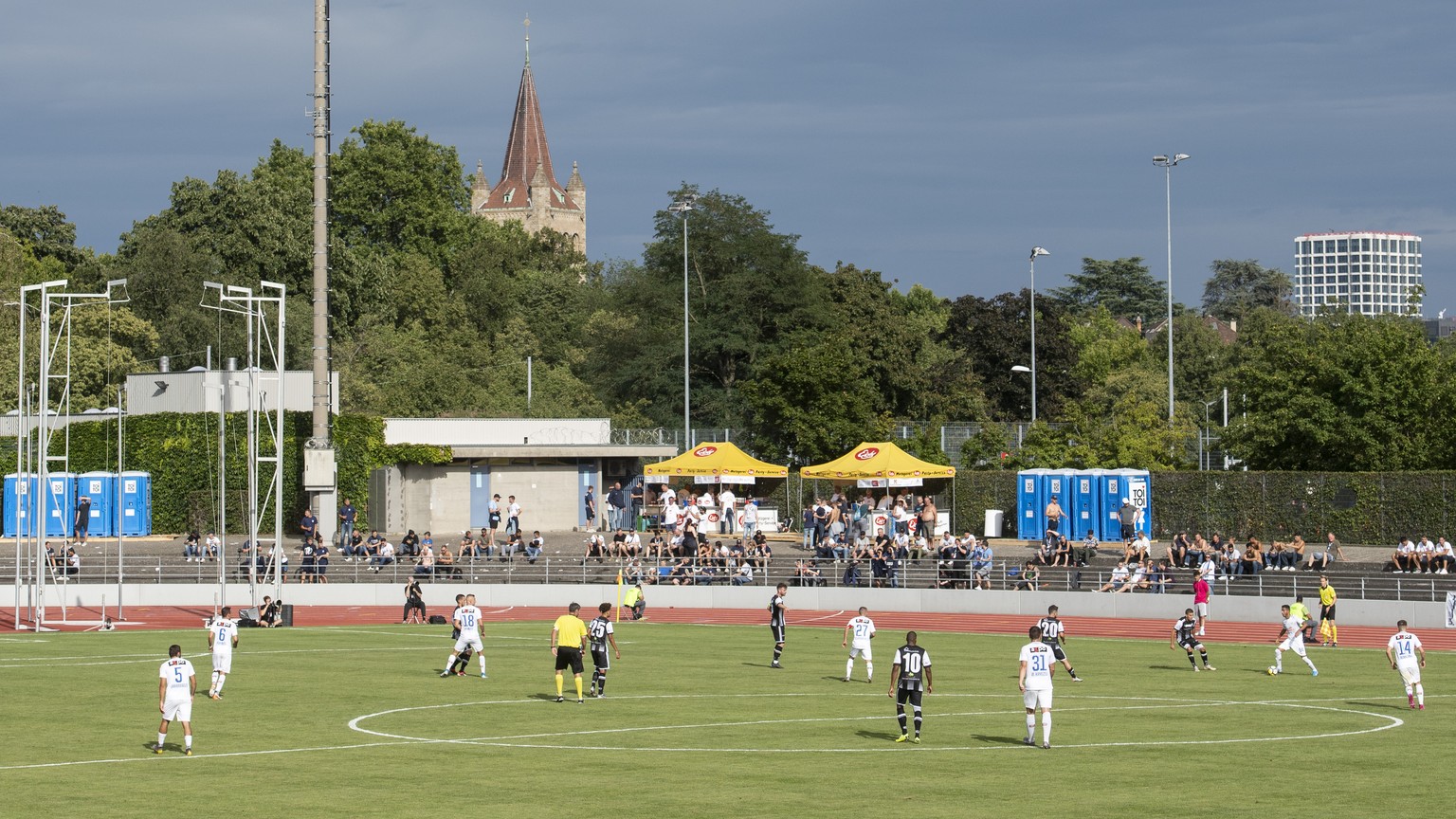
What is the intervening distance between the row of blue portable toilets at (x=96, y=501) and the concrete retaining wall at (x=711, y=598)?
28.3ft

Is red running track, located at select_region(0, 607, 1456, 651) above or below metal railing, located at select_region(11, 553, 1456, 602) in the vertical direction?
below

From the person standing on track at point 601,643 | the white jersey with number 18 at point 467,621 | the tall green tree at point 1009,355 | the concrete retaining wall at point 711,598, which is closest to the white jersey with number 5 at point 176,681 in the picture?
the person standing on track at point 601,643

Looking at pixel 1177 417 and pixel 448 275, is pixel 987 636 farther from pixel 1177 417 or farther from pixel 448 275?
pixel 448 275

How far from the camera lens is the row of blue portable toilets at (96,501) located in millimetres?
56906

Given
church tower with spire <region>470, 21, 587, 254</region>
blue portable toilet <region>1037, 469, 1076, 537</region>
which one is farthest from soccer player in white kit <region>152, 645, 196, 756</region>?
church tower with spire <region>470, 21, 587, 254</region>

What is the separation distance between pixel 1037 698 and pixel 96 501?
44103mm

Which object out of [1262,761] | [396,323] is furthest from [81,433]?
[396,323]

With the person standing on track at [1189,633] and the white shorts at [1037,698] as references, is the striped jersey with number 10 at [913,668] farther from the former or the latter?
the person standing on track at [1189,633]

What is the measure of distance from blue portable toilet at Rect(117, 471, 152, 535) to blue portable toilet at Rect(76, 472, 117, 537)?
1.49ft

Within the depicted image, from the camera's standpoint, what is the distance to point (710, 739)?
23.8 metres

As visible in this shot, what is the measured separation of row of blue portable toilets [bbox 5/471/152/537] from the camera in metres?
56.9

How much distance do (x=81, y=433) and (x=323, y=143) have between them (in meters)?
14.8

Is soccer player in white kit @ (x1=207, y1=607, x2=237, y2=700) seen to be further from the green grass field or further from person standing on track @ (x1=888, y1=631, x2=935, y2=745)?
person standing on track @ (x1=888, y1=631, x2=935, y2=745)

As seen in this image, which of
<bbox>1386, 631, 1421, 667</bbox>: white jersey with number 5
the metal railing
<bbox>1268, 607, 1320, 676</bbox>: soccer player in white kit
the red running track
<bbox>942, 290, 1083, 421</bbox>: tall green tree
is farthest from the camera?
<bbox>942, 290, 1083, 421</bbox>: tall green tree
